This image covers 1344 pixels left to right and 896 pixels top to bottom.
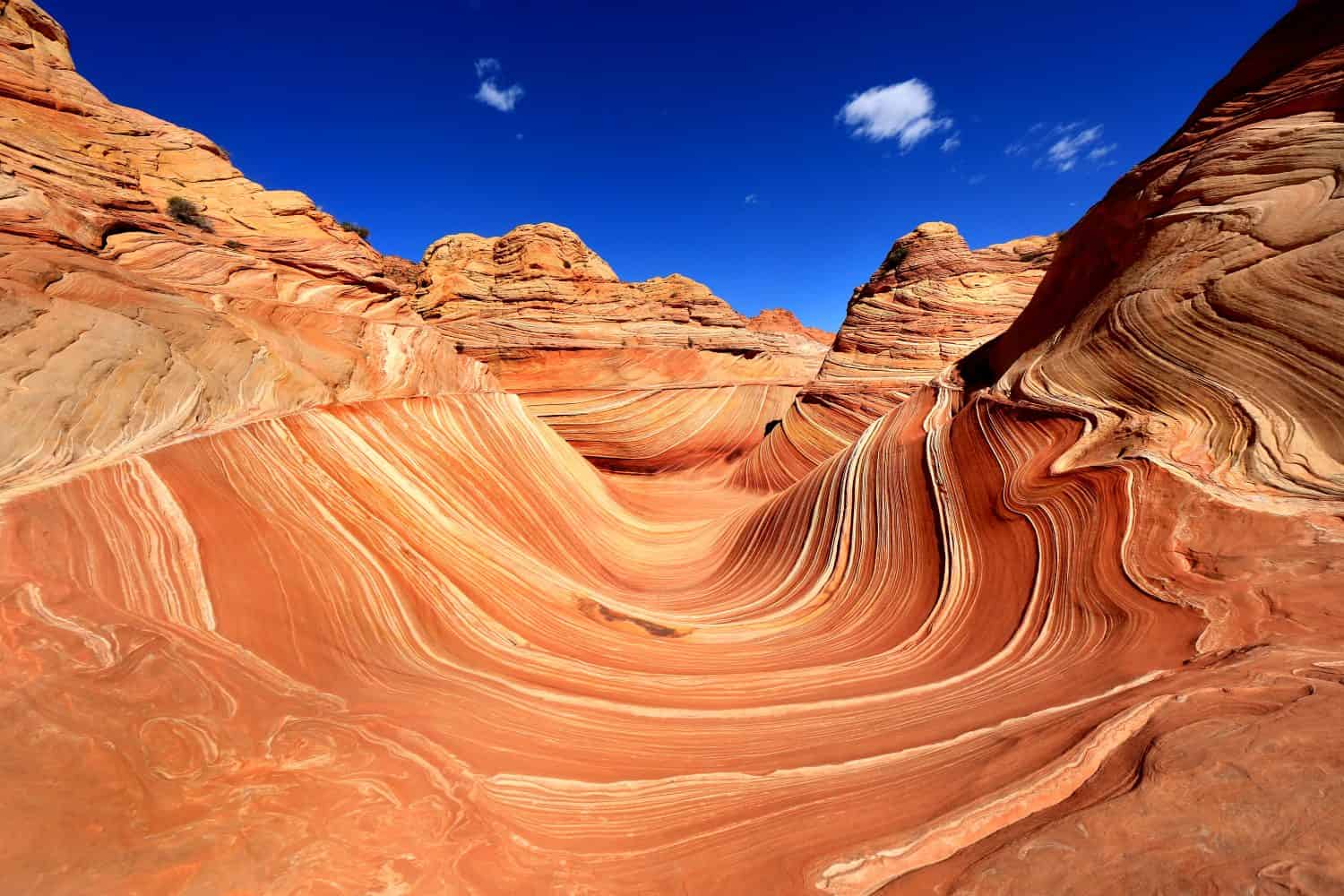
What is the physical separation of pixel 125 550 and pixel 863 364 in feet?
37.4

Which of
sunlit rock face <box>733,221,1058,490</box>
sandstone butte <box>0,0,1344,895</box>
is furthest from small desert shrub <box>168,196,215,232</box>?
sunlit rock face <box>733,221,1058,490</box>

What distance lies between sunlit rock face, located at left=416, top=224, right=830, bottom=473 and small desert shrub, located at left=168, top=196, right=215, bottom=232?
4.44 m

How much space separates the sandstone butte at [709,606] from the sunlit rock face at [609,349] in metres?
5.63

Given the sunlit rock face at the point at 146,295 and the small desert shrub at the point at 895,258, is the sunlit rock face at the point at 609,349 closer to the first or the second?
the sunlit rock face at the point at 146,295

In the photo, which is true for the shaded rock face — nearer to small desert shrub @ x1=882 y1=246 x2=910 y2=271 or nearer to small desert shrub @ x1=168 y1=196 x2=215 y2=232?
small desert shrub @ x1=882 y1=246 x2=910 y2=271

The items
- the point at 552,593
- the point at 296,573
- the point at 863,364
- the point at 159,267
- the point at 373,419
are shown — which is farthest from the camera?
the point at 863,364

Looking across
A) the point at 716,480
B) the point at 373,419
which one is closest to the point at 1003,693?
the point at 373,419

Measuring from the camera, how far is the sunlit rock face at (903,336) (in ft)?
33.2

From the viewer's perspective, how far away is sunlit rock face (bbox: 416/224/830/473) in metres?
11.4

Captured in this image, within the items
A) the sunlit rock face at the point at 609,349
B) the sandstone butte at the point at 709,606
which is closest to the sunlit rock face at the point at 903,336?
the sunlit rock face at the point at 609,349

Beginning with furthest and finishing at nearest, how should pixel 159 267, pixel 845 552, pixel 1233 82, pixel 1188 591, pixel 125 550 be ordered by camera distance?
pixel 159 267 < pixel 1233 82 < pixel 845 552 < pixel 125 550 < pixel 1188 591

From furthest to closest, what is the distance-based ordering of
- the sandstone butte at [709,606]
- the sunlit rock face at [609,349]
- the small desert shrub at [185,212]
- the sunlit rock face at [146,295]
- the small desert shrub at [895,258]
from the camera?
the small desert shrub at [895,258]
the sunlit rock face at [609,349]
the small desert shrub at [185,212]
the sunlit rock face at [146,295]
the sandstone butte at [709,606]

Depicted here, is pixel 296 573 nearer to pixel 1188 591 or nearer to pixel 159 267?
pixel 1188 591

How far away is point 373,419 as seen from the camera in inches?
152
